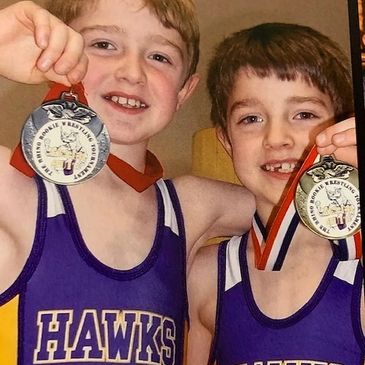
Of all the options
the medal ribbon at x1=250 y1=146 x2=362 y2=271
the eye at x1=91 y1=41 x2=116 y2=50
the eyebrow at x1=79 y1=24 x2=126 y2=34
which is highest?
the eyebrow at x1=79 y1=24 x2=126 y2=34

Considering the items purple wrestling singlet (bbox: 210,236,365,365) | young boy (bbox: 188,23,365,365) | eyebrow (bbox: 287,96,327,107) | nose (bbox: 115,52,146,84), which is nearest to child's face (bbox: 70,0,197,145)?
nose (bbox: 115,52,146,84)

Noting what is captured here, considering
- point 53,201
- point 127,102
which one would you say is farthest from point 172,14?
point 53,201

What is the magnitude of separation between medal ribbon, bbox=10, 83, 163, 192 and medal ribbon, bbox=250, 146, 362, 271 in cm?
22

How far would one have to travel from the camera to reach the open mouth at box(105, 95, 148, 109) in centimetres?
129

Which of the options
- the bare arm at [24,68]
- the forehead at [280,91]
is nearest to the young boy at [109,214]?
the bare arm at [24,68]

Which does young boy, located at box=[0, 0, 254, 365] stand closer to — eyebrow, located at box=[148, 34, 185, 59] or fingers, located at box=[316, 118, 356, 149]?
eyebrow, located at box=[148, 34, 185, 59]

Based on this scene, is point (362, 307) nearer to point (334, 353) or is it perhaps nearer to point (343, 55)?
point (334, 353)

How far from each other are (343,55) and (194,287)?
0.50 meters

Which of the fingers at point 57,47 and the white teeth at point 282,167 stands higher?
the fingers at point 57,47

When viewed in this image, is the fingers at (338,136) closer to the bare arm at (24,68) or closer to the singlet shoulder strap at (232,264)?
Answer: the singlet shoulder strap at (232,264)

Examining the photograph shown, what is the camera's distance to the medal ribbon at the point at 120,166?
48.1 inches

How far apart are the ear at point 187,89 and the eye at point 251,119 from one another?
0.34ft

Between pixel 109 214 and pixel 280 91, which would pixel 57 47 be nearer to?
pixel 109 214

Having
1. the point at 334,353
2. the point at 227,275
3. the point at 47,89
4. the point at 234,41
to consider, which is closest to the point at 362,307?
the point at 334,353
